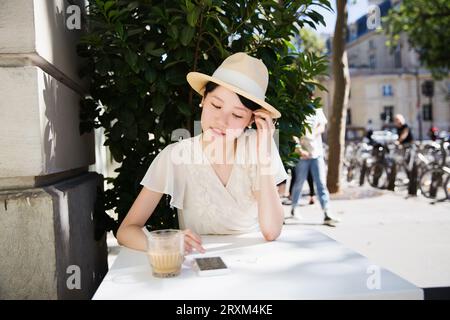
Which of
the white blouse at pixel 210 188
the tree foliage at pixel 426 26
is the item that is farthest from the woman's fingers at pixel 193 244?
the tree foliage at pixel 426 26

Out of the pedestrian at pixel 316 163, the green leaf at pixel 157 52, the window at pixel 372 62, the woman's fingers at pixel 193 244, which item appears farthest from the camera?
the window at pixel 372 62

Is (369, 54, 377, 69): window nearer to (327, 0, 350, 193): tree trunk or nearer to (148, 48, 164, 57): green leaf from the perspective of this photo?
(327, 0, 350, 193): tree trunk

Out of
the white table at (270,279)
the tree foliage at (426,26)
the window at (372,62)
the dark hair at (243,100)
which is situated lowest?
the white table at (270,279)

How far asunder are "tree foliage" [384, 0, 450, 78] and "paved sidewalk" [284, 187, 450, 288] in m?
9.44

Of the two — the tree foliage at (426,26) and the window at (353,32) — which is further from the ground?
the window at (353,32)

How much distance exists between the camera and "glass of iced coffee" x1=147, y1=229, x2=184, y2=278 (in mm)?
1497

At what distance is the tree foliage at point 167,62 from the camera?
2.44 meters

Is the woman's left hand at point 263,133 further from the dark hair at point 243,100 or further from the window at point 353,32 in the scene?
the window at point 353,32

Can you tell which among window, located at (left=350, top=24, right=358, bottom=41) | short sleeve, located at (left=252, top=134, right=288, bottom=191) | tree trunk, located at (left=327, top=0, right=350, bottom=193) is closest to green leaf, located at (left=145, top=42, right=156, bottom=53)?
short sleeve, located at (left=252, top=134, right=288, bottom=191)

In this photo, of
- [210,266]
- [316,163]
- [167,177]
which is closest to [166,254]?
[210,266]

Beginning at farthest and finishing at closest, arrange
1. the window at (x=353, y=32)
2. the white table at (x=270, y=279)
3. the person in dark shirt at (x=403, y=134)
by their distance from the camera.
A: the window at (x=353, y=32), the person in dark shirt at (x=403, y=134), the white table at (x=270, y=279)

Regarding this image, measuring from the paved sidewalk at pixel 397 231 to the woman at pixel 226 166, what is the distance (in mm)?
2526

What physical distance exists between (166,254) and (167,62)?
139 centimetres
